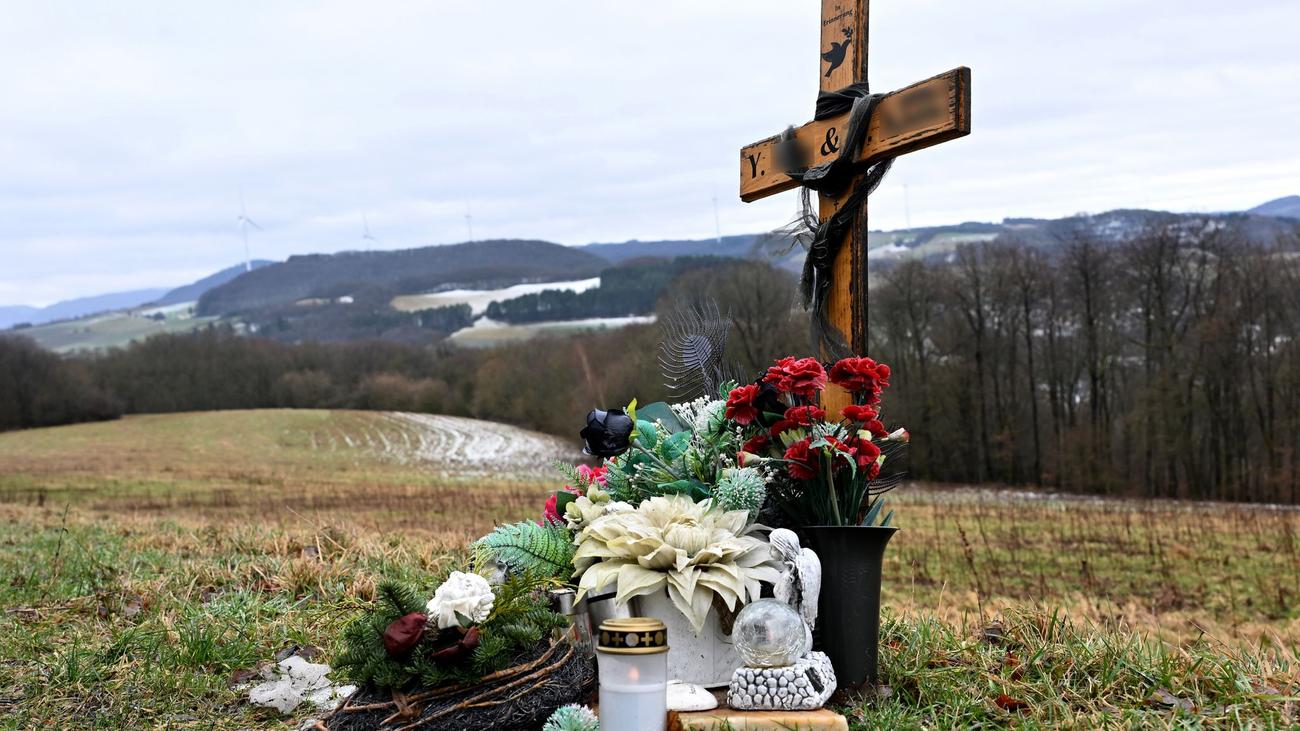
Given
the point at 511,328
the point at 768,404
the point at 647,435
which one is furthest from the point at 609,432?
the point at 511,328

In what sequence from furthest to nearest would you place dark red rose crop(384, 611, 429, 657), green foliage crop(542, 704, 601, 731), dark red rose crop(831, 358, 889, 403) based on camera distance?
dark red rose crop(831, 358, 889, 403), dark red rose crop(384, 611, 429, 657), green foliage crop(542, 704, 601, 731)

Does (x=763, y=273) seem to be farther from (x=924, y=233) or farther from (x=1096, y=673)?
(x=924, y=233)

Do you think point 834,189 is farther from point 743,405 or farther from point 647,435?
point 647,435

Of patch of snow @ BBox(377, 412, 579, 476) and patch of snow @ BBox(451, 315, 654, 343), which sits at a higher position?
patch of snow @ BBox(451, 315, 654, 343)

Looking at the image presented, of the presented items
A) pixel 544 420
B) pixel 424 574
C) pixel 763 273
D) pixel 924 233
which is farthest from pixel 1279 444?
pixel 924 233

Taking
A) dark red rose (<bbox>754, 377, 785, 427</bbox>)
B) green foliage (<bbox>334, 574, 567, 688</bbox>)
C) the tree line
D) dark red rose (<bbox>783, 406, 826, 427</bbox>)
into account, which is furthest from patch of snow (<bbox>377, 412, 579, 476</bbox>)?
green foliage (<bbox>334, 574, 567, 688</bbox>)

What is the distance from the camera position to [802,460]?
411 centimetres

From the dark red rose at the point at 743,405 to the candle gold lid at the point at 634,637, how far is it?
136 cm

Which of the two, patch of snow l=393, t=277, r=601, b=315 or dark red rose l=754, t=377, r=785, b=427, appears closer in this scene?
dark red rose l=754, t=377, r=785, b=427

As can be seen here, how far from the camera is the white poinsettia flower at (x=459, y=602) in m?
3.60

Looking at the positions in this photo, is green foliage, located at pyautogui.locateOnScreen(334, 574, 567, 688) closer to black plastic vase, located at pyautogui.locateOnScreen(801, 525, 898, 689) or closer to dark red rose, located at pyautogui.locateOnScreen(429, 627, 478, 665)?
dark red rose, located at pyautogui.locateOnScreen(429, 627, 478, 665)

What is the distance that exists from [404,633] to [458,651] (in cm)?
20

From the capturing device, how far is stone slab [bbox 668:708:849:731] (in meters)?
3.35

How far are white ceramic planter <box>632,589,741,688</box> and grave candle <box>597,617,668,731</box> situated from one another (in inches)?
25.7
